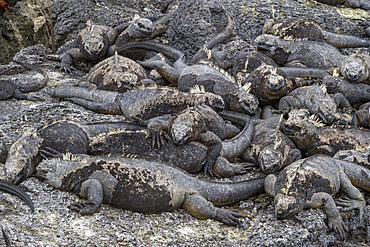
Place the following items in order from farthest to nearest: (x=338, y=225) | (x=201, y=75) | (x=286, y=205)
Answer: (x=201, y=75) → (x=338, y=225) → (x=286, y=205)

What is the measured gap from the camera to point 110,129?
5.19 meters

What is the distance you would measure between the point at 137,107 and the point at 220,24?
3.25m

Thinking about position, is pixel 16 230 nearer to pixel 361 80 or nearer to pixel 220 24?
pixel 361 80

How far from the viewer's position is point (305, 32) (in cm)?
777

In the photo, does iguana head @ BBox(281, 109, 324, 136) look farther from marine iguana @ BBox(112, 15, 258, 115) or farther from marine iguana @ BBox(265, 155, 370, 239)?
marine iguana @ BBox(112, 15, 258, 115)

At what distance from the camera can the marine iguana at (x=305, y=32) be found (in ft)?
25.4

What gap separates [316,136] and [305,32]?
9.44 feet

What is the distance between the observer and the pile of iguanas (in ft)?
14.5

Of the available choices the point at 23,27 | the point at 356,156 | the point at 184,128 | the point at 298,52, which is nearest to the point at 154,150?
the point at 184,128

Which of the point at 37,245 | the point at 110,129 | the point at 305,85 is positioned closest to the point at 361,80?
the point at 305,85

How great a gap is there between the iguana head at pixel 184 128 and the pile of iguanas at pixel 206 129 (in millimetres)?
13

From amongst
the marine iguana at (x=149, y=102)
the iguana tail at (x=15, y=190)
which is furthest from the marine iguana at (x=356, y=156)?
the iguana tail at (x=15, y=190)

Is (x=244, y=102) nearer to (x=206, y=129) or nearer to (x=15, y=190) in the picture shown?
(x=206, y=129)

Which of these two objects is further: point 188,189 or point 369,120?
point 369,120
